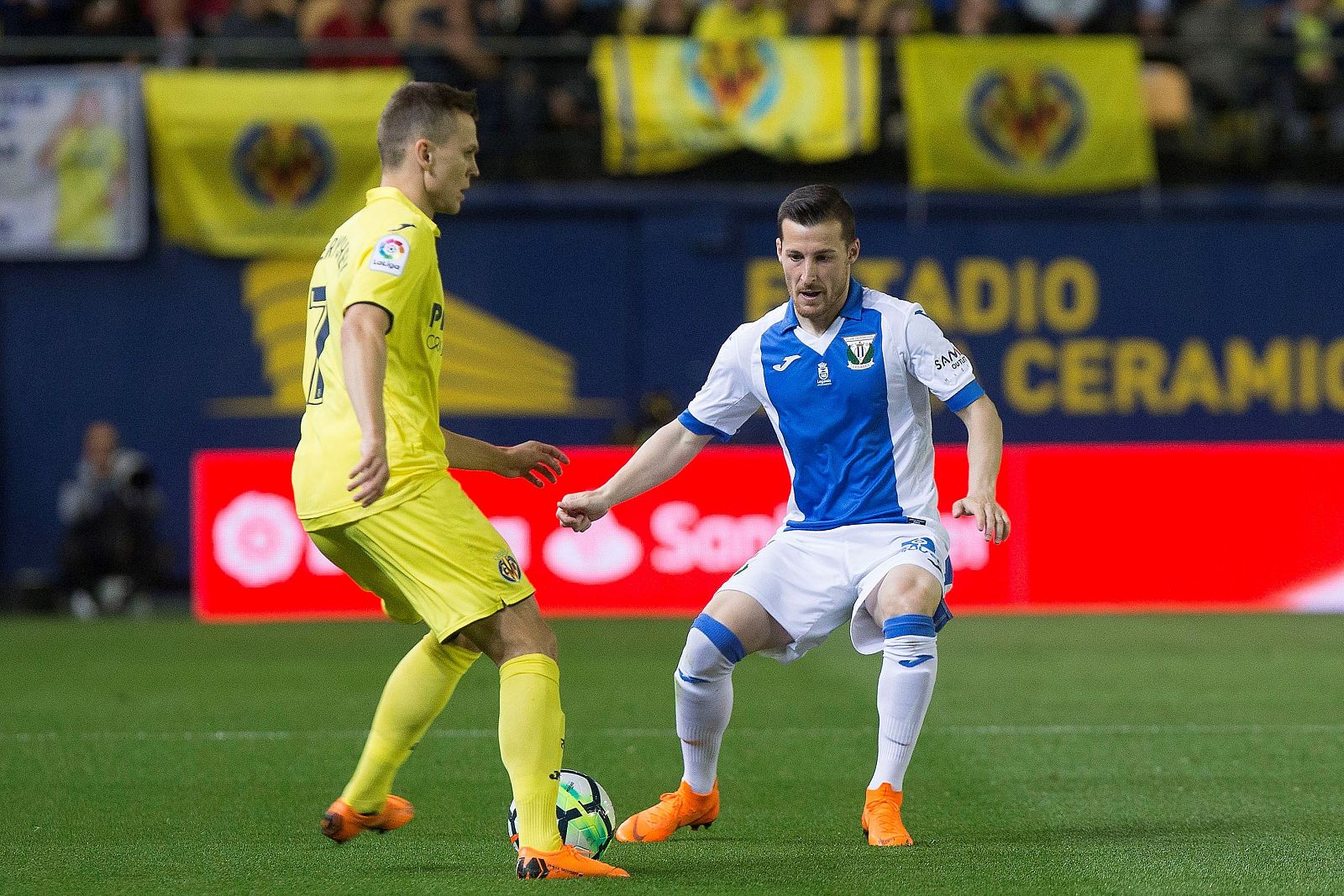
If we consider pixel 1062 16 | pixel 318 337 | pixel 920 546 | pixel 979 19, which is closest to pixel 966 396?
pixel 920 546

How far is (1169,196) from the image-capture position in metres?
16.7

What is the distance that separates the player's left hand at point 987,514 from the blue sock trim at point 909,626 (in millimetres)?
331

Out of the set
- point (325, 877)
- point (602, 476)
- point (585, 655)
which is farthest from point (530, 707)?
point (602, 476)

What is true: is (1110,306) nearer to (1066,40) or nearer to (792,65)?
(1066,40)

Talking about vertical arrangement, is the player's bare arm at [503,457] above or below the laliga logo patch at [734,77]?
below

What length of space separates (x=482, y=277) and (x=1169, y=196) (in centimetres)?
611

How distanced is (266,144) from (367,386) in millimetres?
11843

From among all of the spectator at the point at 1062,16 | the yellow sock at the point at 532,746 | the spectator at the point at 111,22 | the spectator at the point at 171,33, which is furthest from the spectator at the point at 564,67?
the yellow sock at the point at 532,746

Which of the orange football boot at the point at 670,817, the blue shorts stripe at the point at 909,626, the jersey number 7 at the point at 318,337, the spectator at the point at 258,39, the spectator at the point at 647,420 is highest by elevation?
the spectator at the point at 258,39

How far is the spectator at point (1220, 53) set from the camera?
1672cm

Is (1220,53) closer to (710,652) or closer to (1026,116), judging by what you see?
(1026,116)

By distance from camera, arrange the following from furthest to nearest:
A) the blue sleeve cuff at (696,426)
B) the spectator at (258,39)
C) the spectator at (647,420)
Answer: the spectator at (258,39) < the spectator at (647,420) < the blue sleeve cuff at (696,426)

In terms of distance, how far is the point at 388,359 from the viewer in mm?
4867

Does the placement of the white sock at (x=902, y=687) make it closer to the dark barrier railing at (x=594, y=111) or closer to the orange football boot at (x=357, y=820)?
the orange football boot at (x=357, y=820)
